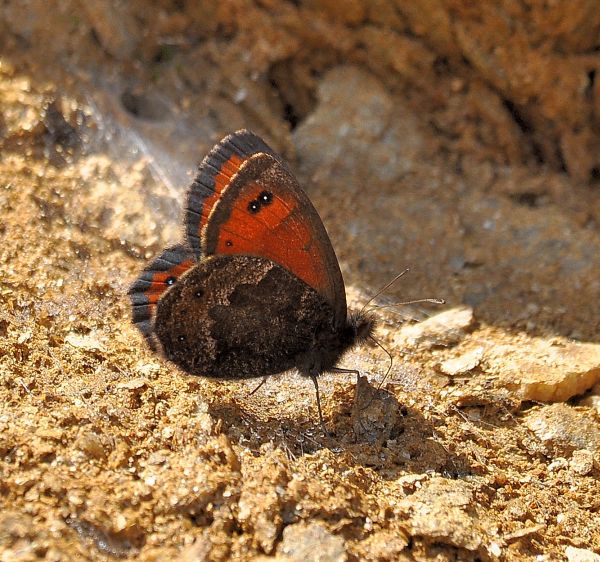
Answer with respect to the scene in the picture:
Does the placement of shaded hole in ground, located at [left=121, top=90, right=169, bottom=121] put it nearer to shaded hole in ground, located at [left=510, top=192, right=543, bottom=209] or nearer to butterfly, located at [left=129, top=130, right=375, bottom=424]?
butterfly, located at [left=129, top=130, right=375, bottom=424]

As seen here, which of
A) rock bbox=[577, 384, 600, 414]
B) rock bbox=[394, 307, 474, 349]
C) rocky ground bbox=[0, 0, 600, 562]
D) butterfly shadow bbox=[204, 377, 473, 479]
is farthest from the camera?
rock bbox=[394, 307, 474, 349]

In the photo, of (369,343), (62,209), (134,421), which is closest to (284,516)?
(134,421)

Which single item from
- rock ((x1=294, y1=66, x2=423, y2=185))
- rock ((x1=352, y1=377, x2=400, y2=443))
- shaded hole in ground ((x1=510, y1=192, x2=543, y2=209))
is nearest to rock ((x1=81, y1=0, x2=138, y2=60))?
rock ((x1=294, y1=66, x2=423, y2=185))

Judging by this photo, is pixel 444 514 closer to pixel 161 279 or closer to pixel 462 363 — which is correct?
pixel 462 363

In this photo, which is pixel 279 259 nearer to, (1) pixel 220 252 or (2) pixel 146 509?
(1) pixel 220 252

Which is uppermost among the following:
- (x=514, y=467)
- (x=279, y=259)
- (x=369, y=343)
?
(x=279, y=259)

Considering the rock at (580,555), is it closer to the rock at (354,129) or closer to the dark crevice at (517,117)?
the rock at (354,129)

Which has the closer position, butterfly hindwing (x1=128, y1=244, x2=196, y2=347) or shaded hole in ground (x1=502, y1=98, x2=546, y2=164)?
butterfly hindwing (x1=128, y1=244, x2=196, y2=347)

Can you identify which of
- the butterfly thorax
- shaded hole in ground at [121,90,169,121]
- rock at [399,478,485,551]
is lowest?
rock at [399,478,485,551]
